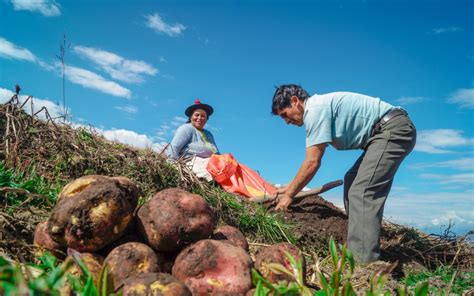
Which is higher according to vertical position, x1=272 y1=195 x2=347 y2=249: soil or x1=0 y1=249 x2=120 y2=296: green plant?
x1=272 y1=195 x2=347 y2=249: soil

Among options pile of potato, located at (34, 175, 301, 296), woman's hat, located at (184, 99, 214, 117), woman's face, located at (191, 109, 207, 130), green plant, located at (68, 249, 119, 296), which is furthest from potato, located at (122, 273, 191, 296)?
woman's hat, located at (184, 99, 214, 117)

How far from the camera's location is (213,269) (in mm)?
1987

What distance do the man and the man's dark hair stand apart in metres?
0.01

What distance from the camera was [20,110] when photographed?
4992mm

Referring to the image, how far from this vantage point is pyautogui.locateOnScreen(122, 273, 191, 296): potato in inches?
63.6

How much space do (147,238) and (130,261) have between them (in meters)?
0.27

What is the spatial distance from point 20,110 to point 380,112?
4208 millimetres

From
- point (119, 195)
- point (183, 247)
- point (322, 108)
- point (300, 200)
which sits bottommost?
point (183, 247)

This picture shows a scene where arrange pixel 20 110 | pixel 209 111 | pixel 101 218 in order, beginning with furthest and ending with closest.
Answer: pixel 209 111, pixel 20 110, pixel 101 218

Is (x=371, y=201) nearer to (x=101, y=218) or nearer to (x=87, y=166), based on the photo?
(x=101, y=218)

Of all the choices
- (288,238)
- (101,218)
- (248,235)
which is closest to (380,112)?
(288,238)

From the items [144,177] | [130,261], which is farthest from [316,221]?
[130,261]

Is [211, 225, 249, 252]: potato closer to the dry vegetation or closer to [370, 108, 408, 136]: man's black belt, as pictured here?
the dry vegetation

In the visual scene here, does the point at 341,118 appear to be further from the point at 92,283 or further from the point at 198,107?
the point at 92,283
